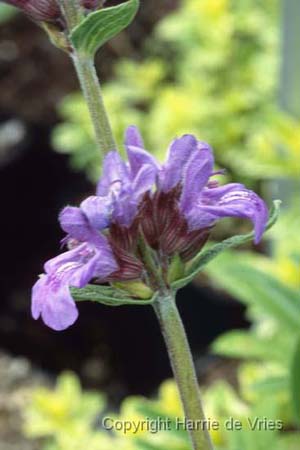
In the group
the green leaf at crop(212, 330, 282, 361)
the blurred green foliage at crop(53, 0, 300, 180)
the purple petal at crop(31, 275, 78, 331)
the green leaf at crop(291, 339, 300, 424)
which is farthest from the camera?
the blurred green foliage at crop(53, 0, 300, 180)

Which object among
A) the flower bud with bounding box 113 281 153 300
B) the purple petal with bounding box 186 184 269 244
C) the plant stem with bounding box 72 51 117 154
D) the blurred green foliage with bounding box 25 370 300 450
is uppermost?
the plant stem with bounding box 72 51 117 154

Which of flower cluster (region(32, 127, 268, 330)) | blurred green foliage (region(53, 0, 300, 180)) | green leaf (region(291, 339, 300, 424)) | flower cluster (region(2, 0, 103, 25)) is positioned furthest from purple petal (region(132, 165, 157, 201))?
blurred green foliage (region(53, 0, 300, 180))

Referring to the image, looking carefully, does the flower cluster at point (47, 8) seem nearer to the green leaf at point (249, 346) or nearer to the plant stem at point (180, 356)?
the plant stem at point (180, 356)

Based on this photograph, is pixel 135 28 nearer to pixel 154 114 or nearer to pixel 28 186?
pixel 28 186

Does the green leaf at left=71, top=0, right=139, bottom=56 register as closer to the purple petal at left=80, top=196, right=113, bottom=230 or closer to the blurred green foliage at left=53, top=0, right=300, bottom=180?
the purple petal at left=80, top=196, right=113, bottom=230

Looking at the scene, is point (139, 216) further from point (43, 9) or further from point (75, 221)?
point (43, 9)

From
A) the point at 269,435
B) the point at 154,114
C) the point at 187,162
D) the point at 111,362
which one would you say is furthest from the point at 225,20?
the point at 187,162

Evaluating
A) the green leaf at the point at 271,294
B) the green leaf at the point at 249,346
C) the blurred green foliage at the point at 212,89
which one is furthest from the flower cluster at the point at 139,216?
the blurred green foliage at the point at 212,89
